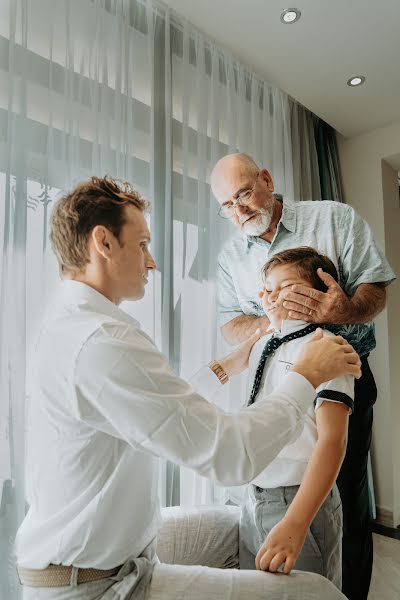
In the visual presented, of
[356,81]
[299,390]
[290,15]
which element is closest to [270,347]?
[299,390]

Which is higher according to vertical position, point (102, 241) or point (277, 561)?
point (102, 241)

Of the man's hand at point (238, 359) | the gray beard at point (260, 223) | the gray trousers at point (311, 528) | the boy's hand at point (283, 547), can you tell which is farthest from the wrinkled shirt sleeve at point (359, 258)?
the boy's hand at point (283, 547)

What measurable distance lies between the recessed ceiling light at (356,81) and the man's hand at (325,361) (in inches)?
83.1

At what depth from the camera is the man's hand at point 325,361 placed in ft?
3.21

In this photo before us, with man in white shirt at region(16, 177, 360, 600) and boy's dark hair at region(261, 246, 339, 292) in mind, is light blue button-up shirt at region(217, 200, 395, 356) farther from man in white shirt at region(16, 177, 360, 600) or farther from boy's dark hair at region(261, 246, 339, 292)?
man in white shirt at region(16, 177, 360, 600)

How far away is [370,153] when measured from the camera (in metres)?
3.22

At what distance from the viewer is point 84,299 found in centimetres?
96

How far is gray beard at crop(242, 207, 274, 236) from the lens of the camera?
1.73m

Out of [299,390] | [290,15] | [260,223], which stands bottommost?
[299,390]

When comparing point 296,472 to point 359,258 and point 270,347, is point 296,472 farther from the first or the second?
point 359,258

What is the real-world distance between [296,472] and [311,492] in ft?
0.36

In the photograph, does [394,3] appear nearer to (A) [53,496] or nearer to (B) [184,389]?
(B) [184,389]

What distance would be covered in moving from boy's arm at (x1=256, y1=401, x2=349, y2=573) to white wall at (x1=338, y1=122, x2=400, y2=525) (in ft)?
6.97

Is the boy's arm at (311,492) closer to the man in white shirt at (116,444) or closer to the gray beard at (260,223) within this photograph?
the man in white shirt at (116,444)
